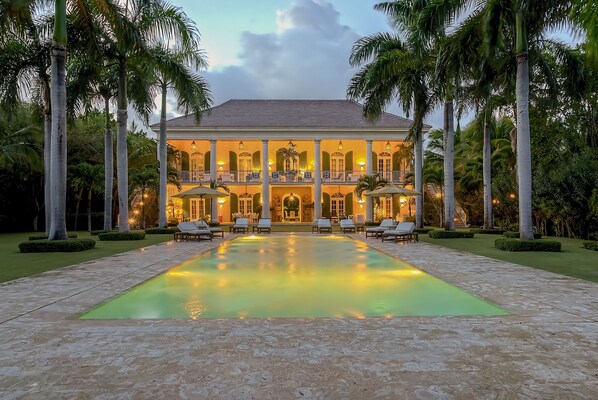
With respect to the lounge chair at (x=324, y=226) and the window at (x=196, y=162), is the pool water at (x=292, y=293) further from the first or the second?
the window at (x=196, y=162)

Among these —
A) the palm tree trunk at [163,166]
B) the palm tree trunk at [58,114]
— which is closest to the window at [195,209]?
the palm tree trunk at [163,166]

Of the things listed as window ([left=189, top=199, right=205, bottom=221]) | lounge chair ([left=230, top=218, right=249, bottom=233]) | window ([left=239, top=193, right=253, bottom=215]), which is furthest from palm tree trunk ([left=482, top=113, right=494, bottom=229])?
window ([left=189, top=199, right=205, bottom=221])

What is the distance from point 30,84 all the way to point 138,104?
4.70 m

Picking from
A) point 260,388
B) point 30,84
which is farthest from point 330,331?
point 30,84

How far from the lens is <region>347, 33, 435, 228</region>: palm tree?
19031 mm

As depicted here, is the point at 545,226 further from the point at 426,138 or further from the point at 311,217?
the point at 311,217

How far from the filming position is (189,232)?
18.3 metres

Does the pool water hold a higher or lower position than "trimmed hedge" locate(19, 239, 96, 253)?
lower

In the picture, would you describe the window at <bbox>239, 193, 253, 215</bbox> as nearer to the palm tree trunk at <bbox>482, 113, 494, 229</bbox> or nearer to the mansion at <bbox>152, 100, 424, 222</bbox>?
the mansion at <bbox>152, 100, 424, 222</bbox>

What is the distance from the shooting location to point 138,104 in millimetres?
20391

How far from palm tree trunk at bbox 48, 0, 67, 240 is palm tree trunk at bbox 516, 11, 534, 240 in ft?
48.9

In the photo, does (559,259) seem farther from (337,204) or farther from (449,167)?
(337,204)

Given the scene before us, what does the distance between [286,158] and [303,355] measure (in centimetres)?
3009

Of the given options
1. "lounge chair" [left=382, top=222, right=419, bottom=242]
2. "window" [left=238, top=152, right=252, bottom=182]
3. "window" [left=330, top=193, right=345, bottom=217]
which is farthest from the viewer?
"window" [left=330, top=193, right=345, bottom=217]
